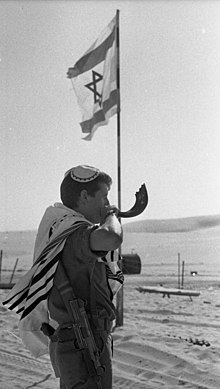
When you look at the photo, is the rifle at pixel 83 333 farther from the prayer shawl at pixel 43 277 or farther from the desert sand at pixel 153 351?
the desert sand at pixel 153 351

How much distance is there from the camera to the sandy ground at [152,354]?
3.73 metres

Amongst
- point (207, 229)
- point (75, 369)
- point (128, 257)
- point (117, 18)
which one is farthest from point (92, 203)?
point (207, 229)

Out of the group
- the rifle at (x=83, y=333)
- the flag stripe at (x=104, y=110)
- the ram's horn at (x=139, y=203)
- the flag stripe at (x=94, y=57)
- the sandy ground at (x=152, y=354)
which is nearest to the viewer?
the rifle at (x=83, y=333)

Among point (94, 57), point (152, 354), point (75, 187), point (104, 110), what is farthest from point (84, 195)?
point (94, 57)

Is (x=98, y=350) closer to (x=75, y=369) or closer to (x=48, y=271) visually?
(x=75, y=369)

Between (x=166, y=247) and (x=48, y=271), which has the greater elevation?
(x=48, y=271)

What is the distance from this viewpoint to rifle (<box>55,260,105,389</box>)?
1759 mm

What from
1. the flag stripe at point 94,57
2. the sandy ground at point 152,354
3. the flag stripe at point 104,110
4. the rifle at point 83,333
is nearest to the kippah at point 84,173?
the rifle at point 83,333

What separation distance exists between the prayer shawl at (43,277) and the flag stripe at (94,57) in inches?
182

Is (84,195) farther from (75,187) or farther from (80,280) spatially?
(80,280)

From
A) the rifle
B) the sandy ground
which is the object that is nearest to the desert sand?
the sandy ground

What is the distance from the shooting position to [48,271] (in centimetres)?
182

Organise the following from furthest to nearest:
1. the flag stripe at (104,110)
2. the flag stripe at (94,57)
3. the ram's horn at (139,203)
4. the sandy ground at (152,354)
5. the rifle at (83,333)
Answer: the flag stripe at (94,57), the flag stripe at (104,110), the sandy ground at (152,354), the ram's horn at (139,203), the rifle at (83,333)

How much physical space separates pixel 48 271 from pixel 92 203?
0.92 feet
